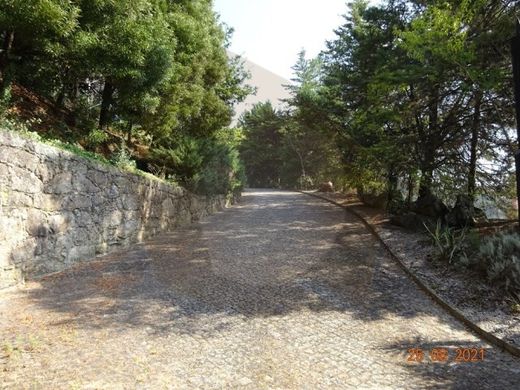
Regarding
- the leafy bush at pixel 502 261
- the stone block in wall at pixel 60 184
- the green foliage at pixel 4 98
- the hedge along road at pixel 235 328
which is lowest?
the hedge along road at pixel 235 328

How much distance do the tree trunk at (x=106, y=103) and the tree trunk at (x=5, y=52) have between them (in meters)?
2.40

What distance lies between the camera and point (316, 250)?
8633mm

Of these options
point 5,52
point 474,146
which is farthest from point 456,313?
point 5,52

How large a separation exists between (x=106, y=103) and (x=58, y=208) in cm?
442

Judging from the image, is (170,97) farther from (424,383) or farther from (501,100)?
(424,383)

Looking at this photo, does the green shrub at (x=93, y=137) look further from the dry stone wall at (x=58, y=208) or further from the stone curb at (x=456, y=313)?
the stone curb at (x=456, y=313)

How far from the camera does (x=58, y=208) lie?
21.3 ft

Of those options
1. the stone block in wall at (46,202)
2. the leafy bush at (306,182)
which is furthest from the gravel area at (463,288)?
the leafy bush at (306,182)

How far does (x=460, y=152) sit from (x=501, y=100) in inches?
67.4

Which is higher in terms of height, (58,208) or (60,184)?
(60,184)

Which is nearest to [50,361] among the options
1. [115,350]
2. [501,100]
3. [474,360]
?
[115,350]

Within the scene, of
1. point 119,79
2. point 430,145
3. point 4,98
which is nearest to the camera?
point 4,98

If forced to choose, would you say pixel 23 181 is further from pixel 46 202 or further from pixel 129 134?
pixel 129 134

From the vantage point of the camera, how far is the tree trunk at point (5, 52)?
7.24 meters
